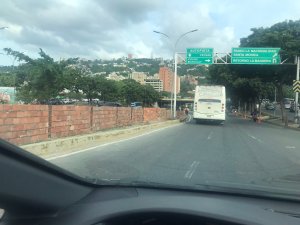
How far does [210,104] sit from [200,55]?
21.6 ft

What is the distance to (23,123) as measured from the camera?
1619 cm

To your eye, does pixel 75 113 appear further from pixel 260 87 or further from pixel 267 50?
pixel 260 87

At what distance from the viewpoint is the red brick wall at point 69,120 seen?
19.5 m

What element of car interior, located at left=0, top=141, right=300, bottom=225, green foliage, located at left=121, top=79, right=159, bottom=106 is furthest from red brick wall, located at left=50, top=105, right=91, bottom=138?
green foliage, located at left=121, top=79, right=159, bottom=106

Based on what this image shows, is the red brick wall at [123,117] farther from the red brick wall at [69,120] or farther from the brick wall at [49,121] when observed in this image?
the red brick wall at [69,120]

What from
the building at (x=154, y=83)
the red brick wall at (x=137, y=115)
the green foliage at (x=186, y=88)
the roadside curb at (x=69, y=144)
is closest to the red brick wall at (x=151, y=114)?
the red brick wall at (x=137, y=115)

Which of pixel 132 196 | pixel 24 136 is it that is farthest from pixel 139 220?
pixel 24 136

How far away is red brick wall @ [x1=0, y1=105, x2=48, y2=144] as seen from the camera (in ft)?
48.9

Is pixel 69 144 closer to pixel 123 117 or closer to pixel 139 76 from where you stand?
pixel 123 117

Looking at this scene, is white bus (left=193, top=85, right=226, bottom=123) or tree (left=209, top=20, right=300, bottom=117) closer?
white bus (left=193, top=85, right=226, bottom=123)

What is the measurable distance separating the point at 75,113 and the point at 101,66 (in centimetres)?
8091

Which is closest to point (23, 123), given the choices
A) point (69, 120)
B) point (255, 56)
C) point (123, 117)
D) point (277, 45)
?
point (69, 120)

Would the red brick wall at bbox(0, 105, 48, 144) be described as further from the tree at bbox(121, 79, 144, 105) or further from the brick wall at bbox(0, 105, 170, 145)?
the tree at bbox(121, 79, 144, 105)

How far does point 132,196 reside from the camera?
273 cm
